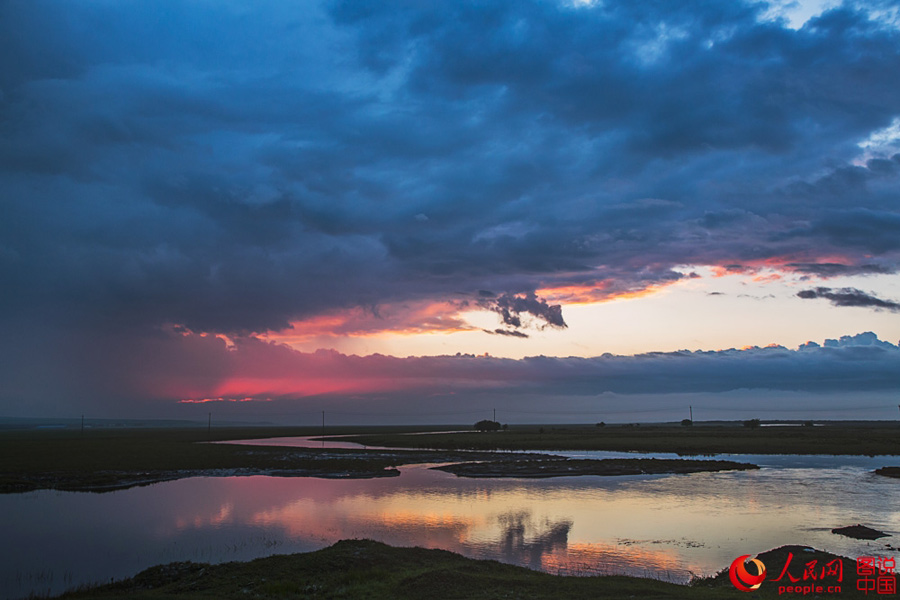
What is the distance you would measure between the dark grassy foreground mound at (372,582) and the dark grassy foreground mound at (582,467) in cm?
3889

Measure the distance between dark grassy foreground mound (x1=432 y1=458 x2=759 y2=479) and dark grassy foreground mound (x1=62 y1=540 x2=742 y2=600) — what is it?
38894 mm

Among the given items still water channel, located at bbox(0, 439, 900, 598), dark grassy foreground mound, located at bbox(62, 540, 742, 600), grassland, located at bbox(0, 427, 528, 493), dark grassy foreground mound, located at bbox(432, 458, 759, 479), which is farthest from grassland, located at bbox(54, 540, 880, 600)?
dark grassy foreground mound, located at bbox(432, 458, 759, 479)

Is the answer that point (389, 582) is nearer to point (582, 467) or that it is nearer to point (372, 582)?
point (372, 582)

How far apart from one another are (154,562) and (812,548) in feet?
96.4

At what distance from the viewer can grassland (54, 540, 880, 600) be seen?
1803 centimetres

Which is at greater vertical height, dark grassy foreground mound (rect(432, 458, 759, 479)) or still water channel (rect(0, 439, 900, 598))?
still water channel (rect(0, 439, 900, 598))

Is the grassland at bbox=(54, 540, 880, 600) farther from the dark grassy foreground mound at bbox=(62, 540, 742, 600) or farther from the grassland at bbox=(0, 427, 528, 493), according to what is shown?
the grassland at bbox=(0, 427, 528, 493)

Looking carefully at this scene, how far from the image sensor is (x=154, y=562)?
25.5m

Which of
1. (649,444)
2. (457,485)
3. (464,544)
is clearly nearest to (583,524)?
(464,544)

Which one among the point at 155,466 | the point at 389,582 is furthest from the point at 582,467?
the point at 155,466

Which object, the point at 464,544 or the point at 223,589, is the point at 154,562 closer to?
the point at 223,589

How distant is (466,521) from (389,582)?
1508cm

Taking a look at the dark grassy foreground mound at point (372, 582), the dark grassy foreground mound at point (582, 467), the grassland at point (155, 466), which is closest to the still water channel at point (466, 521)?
the dark grassy foreground mound at point (372, 582)

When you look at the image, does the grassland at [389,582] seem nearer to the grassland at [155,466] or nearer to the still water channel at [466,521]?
the still water channel at [466,521]
